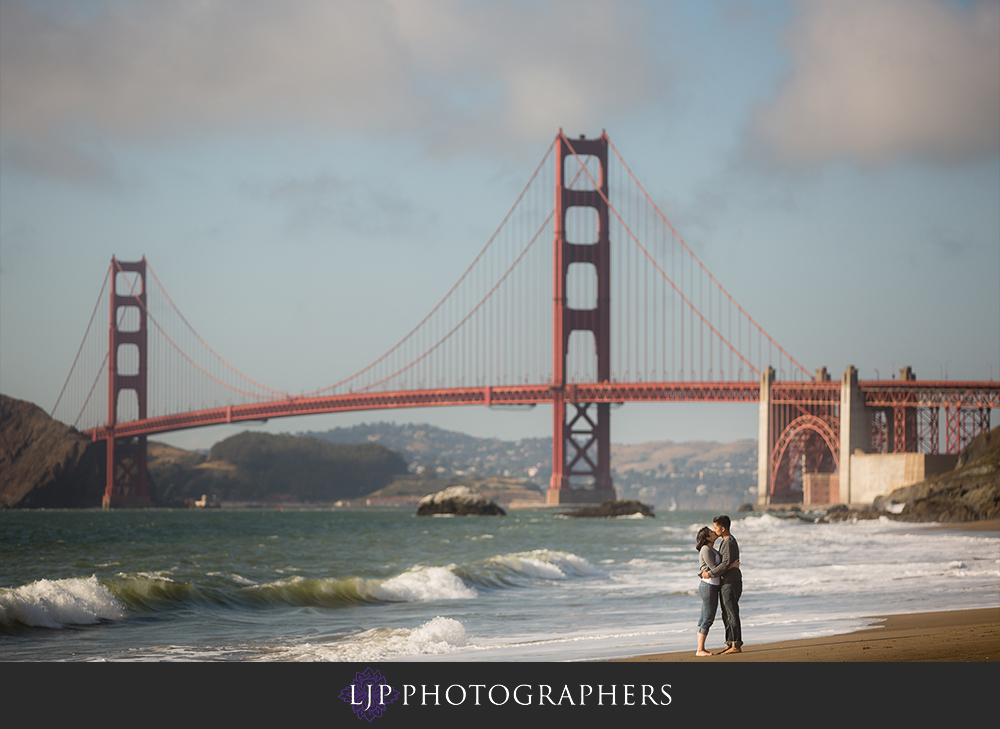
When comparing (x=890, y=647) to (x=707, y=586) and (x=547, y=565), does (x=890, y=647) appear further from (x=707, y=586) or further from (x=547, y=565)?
(x=547, y=565)

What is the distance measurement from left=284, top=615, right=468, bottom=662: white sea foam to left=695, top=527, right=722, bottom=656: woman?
9.74 ft

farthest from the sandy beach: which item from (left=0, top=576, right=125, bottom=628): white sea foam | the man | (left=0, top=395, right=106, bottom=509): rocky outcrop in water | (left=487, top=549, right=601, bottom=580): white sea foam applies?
(left=0, top=395, right=106, bottom=509): rocky outcrop in water

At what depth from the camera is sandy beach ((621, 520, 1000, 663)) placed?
789cm

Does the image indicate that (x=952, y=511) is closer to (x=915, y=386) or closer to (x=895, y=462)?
(x=895, y=462)

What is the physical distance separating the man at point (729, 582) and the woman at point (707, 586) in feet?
0.12

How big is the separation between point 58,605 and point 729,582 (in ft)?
29.1

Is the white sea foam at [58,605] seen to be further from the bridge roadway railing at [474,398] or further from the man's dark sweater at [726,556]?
the bridge roadway railing at [474,398]

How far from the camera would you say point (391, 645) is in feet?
36.3

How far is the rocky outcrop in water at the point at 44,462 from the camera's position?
74.1 meters
